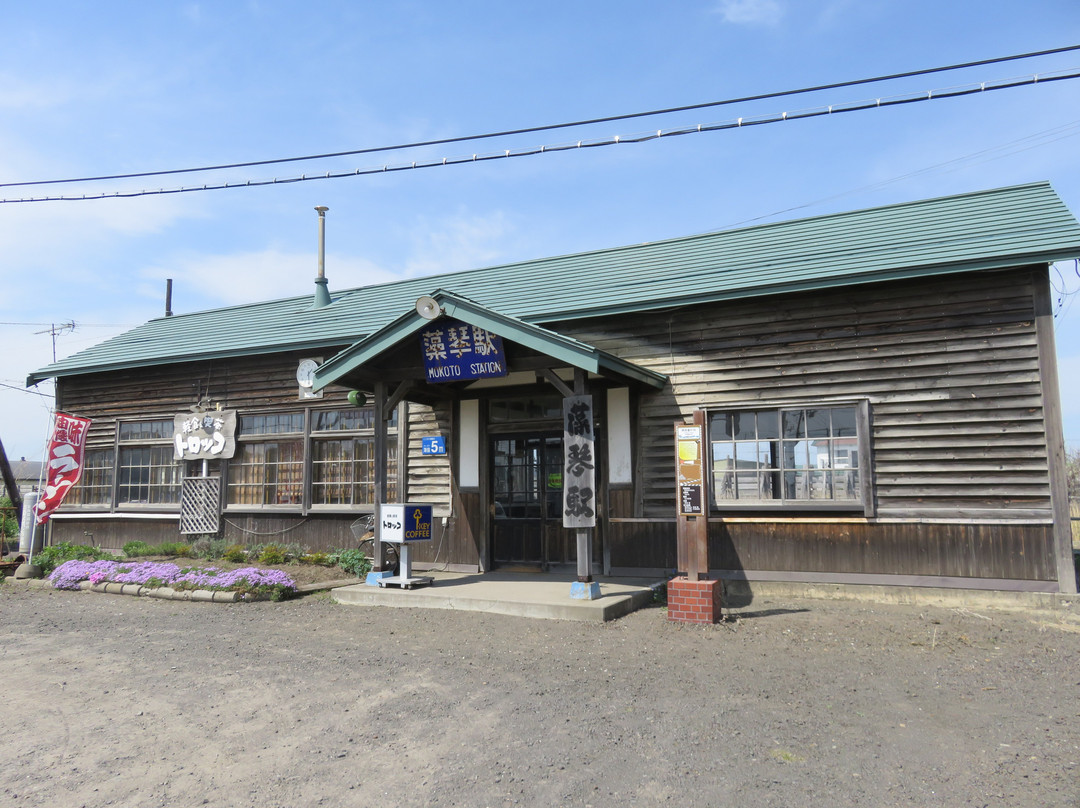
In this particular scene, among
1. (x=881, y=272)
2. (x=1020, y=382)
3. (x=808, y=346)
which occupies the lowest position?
(x=1020, y=382)

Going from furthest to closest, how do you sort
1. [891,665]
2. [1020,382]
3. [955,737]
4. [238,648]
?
1. [1020,382]
2. [238,648]
3. [891,665]
4. [955,737]

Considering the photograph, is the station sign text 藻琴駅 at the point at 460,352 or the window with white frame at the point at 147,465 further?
the window with white frame at the point at 147,465

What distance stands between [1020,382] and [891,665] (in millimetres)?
3953

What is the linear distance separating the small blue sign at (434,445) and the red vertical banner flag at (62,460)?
24.5 ft

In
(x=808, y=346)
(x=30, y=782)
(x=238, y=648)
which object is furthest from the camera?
(x=808, y=346)

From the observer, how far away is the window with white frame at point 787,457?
29.1 ft

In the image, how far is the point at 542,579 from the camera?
10031mm

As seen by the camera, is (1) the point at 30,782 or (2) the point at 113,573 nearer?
(1) the point at 30,782

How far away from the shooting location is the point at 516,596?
8.56 meters

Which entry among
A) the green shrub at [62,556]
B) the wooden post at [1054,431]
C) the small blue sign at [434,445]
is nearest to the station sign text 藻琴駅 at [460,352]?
the small blue sign at [434,445]

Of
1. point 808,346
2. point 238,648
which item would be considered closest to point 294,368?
point 238,648

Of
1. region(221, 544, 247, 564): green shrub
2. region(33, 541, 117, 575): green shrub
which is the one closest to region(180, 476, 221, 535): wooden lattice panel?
region(33, 541, 117, 575): green shrub

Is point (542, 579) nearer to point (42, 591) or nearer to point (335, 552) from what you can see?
point (335, 552)

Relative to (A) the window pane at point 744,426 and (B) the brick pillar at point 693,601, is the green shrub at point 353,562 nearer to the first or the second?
(B) the brick pillar at point 693,601
